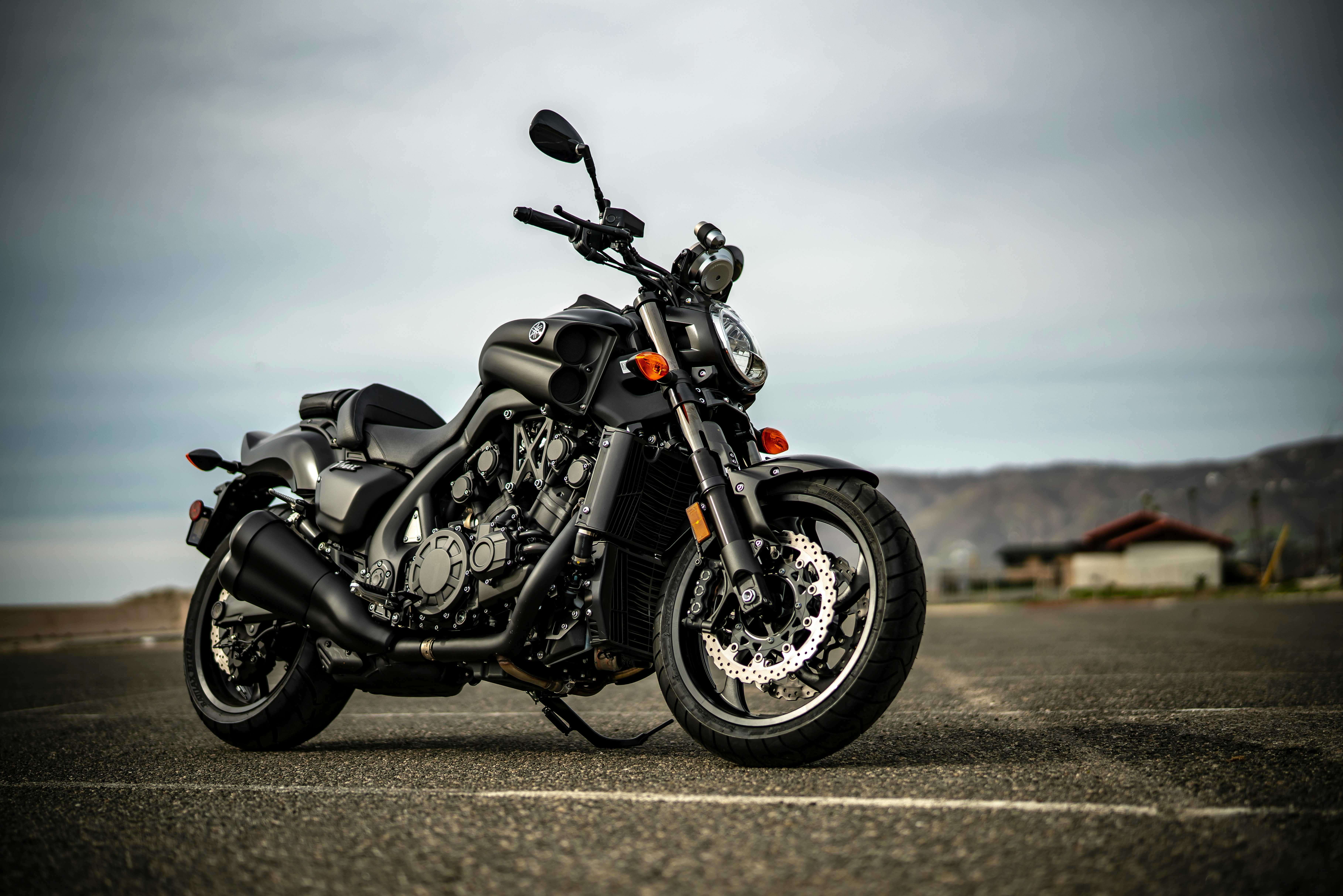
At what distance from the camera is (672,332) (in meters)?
3.85

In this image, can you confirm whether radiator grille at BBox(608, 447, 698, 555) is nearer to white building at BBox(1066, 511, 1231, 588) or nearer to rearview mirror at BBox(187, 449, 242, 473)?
rearview mirror at BBox(187, 449, 242, 473)

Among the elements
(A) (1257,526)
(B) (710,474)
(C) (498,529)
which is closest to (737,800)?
(B) (710,474)

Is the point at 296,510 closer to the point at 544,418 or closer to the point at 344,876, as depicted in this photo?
the point at 544,418

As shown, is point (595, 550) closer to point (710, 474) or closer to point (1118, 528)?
point (710, 474)

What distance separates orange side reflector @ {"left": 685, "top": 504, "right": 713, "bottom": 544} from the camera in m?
3.42

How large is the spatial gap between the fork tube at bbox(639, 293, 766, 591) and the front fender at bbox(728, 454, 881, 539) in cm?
5

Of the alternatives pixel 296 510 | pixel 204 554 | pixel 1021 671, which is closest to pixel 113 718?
pixel 204 554

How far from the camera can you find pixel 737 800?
107 inches

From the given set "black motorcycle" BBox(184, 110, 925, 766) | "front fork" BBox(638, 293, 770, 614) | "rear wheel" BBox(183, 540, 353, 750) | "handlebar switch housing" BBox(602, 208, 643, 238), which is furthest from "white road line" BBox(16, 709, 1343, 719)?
"handlebar switch housing" BBox(602, 208, 643, 238)

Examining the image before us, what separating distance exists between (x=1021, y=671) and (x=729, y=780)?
4917 millimetres

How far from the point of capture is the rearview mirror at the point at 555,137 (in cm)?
382

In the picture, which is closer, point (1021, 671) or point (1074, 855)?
point (1074, 855)

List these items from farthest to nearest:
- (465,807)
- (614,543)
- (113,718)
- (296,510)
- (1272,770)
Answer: (113,718)
(296,510)
(614,543)
(1272,770)
(465,807)

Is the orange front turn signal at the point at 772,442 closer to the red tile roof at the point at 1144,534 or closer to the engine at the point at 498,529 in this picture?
the engine at the point at 498,529
